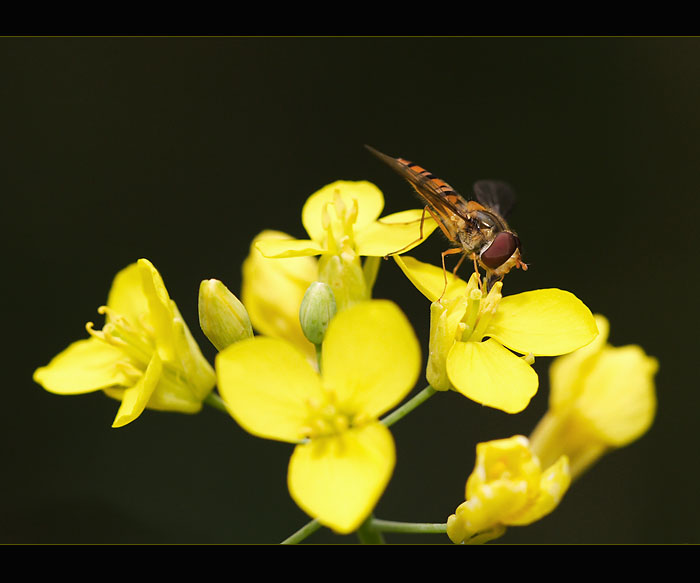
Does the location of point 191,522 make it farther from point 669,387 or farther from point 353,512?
point 669,387

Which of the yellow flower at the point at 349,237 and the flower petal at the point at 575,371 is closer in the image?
the yellow flower at the point at 349,237

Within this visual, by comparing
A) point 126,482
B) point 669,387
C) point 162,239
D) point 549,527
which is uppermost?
point 162,239

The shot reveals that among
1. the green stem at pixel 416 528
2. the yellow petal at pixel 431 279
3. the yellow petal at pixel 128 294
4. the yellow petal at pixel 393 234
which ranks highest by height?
the yellow petal at pixel 393 234

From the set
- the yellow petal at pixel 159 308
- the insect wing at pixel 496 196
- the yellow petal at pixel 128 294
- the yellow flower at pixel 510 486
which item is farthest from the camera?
the insect wing at pixel 496 196

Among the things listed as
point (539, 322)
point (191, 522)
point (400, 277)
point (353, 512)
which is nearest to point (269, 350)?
point (353, 512)

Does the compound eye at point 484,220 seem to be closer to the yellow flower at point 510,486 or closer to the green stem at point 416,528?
the yellow flower at point 510,486

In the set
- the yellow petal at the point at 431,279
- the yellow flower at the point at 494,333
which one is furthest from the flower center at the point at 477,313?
the yellow petal at the point at 431,279

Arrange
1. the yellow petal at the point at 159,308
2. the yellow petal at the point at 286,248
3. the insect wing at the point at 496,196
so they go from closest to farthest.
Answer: the yellow petal at the point at 159,308
the yellow petal at the point at 286,248
the insect wing at the point at 496,196
